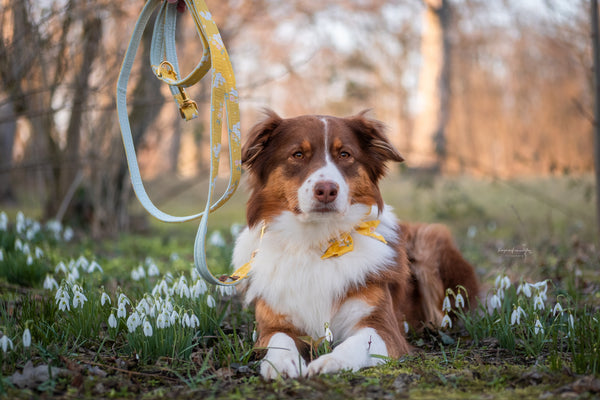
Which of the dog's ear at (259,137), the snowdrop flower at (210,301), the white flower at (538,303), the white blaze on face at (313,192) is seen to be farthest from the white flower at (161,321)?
the white flower at (538,303)

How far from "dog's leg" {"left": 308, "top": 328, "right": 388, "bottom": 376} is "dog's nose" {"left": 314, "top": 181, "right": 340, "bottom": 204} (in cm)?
79

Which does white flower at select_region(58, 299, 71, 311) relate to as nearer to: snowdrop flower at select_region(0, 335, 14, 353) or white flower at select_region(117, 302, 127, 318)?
white flower at select_region(117, 302, 127, 318)

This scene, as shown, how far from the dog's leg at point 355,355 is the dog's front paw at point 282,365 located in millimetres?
74

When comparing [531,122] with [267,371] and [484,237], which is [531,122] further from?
[267,371]

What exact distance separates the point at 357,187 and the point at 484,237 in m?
6.10

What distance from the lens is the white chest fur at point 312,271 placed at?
11.1ft

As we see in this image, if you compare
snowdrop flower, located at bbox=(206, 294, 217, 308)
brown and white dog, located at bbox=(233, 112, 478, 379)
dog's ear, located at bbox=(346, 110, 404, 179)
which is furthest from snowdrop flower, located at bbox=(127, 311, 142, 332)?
dog's ear, located at bbox=(346, 110, 404, 179)

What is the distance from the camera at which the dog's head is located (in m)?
3.30

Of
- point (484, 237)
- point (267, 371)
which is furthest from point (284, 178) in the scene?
point (484, 237)

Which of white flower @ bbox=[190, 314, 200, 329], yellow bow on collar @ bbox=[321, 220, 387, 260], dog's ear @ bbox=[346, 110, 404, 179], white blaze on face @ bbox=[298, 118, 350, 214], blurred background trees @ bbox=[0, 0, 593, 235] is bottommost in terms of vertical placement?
white flower @ bbox=[190, 314, 200, 329]

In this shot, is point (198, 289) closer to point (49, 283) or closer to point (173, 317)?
point (173, 317)

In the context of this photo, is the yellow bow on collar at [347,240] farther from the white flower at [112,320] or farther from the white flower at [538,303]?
the white flower at [112,320]

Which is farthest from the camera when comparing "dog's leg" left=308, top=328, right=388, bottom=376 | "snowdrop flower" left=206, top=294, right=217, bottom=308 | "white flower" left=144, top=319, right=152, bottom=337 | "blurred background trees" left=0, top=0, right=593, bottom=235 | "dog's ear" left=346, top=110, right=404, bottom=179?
"blurred background trees" left=0, top=0, right=593, bottom=235

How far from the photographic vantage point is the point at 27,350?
2.89m
